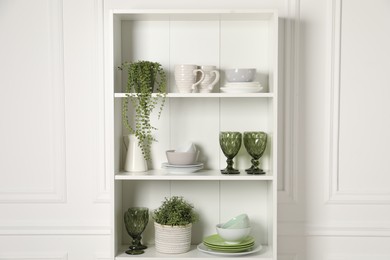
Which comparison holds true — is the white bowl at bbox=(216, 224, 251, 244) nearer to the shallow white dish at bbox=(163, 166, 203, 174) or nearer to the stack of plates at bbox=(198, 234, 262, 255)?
the stack of plates at bbox=(198, 234, 262, 255)

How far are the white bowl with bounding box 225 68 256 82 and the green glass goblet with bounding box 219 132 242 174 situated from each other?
244mm

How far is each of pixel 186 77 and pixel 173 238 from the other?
0.72 meters
